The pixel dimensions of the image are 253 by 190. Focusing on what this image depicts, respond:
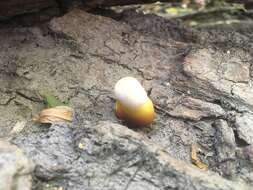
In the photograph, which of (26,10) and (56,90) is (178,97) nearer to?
(56,90)

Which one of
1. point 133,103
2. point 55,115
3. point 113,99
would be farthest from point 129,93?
point 55,115

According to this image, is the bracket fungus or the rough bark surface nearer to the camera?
the rough bark surface

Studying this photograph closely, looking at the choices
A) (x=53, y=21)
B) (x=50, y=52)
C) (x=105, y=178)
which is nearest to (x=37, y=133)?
(x=105, y=178)

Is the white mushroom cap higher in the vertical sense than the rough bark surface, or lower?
higher

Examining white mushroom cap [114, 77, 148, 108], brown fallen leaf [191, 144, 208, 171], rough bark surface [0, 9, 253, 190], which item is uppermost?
white mushroom cap [114, 77, 148, 108]

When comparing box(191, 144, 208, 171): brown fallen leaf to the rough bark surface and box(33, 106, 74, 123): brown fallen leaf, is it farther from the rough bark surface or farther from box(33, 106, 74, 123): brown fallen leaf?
box(33, 106, 74, 123): brown fallen leaf

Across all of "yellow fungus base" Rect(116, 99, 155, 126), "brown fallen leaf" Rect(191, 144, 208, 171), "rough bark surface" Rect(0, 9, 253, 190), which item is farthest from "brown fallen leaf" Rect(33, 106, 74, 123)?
Answer: "brown fallen leaf" Rect(191, 144, 208, 171)

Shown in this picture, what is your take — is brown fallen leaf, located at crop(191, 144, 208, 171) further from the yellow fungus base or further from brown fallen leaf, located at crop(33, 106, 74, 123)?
brown fallen leaf, located at crop(33, 106, 74, 123)
